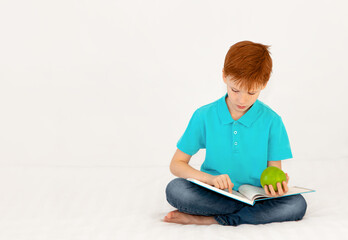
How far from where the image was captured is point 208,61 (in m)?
2.33

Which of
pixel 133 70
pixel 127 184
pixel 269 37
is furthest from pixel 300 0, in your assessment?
pixel 127 184

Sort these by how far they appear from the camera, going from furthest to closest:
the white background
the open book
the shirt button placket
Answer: the white background < the shirt button placket < the open book

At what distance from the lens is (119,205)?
175 cm

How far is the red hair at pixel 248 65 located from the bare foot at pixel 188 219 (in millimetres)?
449

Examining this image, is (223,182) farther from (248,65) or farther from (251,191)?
(248,65)

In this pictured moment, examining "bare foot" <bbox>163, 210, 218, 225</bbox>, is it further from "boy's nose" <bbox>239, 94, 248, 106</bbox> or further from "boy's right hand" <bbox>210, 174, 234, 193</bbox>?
"boy's nose" <bbox>239, 94, 248, 106</bbox>

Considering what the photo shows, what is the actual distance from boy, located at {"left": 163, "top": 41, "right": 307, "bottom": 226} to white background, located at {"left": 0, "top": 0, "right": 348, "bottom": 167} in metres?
0.67

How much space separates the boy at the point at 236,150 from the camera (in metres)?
1.44

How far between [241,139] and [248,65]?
291 mm

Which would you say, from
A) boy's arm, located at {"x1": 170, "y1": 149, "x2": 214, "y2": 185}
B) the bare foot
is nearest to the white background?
boy's arm, located at {"x1": 170, "y1": 149, "x2": 214, "y2": 185}

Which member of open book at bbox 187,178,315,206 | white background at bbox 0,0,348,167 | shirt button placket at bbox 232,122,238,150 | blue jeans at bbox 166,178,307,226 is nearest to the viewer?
open book at bbox 187,178,315,206

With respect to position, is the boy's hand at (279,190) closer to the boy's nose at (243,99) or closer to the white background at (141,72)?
the boy's nose at (243,99)

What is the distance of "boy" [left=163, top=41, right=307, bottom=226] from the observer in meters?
1.44

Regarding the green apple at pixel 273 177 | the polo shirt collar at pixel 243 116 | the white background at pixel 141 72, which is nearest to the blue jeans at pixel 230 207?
the green apple at pixel 273 177
